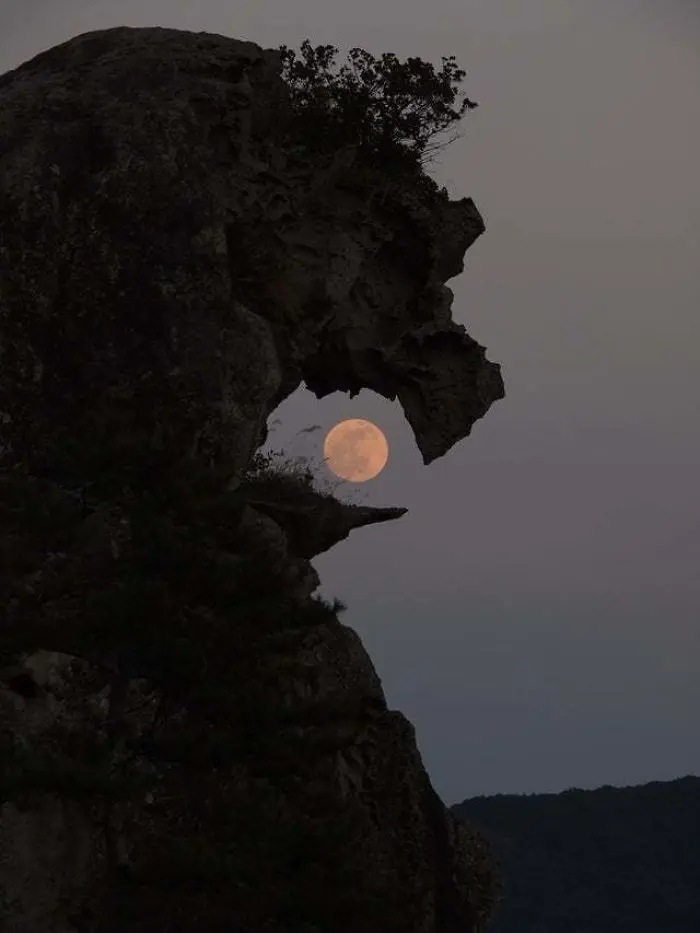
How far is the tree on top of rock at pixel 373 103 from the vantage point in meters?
30.0

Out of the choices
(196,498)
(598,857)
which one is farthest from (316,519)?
(598,857)

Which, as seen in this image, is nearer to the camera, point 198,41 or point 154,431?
point 154,431

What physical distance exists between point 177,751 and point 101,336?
9096mm

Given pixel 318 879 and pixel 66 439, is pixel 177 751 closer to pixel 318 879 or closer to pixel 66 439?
pixel 318 879

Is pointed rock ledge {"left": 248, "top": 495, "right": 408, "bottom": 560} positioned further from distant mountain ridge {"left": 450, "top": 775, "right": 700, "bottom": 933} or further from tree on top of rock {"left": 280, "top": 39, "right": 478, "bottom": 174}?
distant mountain ridge {"left": 450, "top": 775, "right": 700, "bottom": 933}

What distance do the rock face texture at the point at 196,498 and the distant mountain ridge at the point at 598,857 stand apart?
376 ft

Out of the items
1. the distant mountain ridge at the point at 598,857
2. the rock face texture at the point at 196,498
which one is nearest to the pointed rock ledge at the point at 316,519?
the rock face texture at the point at 196,498

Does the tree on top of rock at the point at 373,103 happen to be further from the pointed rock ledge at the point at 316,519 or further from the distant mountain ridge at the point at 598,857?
the distant mountain ridge at the point at 598,857

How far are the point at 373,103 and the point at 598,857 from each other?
140m

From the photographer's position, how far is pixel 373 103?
1200 inches

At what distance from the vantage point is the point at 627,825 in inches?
6412

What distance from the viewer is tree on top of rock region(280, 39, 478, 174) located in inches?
1180

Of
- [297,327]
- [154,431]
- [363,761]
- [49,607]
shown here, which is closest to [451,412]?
[297,327]

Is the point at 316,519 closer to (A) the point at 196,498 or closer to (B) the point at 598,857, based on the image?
(A) the point at 196,498
